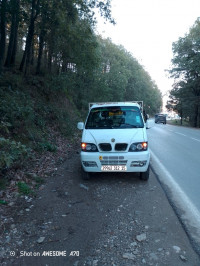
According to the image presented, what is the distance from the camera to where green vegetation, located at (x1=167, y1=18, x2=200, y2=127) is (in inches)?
1393

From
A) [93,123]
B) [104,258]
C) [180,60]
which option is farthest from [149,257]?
[180,60]

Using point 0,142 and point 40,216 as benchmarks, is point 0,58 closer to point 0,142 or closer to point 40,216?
point 0,142

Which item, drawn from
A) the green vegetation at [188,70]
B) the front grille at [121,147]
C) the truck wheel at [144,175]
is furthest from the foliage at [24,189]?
the green vegetation at [188,70]

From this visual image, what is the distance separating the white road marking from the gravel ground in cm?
20

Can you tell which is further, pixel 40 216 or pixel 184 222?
pixel 40 216

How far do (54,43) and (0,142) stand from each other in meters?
12.1

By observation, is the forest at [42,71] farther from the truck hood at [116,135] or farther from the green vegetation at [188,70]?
the green vegetation at [188,70]

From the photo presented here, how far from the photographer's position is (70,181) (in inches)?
241

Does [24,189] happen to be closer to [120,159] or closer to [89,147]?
[89,147]

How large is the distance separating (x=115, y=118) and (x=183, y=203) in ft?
9.89

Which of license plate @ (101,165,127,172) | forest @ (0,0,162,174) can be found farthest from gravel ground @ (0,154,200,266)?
forest @ (0,0,162,174)

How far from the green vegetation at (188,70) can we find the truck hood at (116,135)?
1276 inches

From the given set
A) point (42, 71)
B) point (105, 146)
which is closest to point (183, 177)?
point (105, 146)

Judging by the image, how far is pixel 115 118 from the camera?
6699 mm
